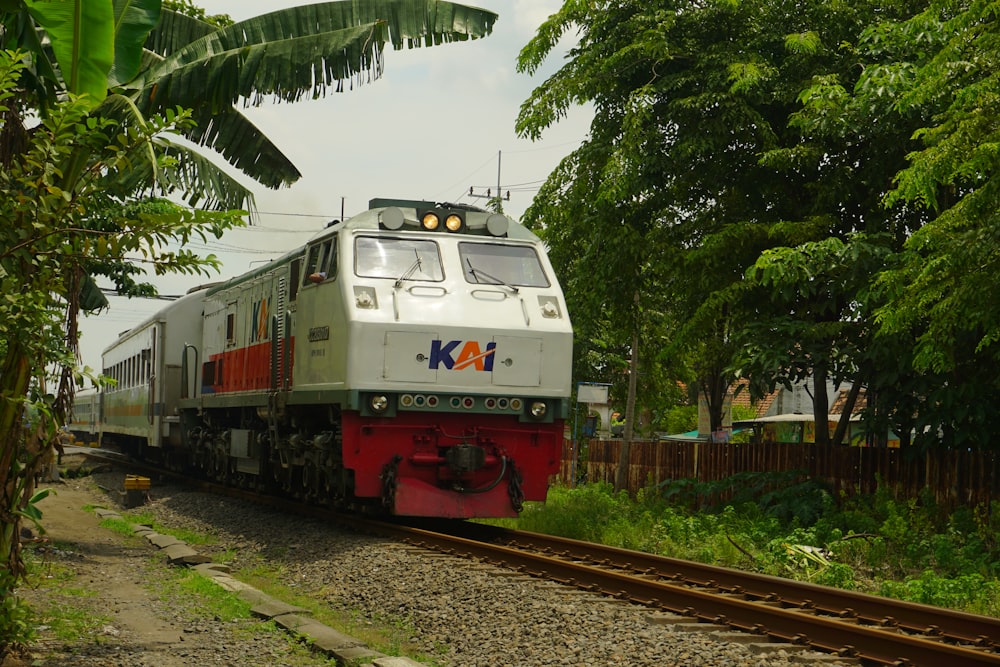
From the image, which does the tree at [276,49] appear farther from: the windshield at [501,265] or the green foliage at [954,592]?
the green foliage at [954,592]

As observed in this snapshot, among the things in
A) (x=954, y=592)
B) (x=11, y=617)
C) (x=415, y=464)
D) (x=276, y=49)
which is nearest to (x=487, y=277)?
(x=415, y=464)

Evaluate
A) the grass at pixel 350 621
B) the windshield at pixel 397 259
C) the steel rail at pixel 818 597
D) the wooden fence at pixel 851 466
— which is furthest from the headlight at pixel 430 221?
the wooden fence at pixel 851 466

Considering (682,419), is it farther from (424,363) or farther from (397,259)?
(424,363)

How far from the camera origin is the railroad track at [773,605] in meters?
6.93

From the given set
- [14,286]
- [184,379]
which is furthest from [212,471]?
[14,286]

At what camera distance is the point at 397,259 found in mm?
12914

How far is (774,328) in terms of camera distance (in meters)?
15.2

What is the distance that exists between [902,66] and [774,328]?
12.1 ft

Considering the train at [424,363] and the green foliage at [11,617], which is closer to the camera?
the green foliage at [11,617]

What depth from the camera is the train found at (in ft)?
40.1

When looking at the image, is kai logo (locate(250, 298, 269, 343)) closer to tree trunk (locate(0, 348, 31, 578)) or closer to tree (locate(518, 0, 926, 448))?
tree (locate(518, 0, 926, 448))

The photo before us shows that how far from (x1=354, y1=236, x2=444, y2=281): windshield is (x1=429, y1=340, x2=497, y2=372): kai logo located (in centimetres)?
92

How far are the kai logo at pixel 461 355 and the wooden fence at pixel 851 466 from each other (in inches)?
229

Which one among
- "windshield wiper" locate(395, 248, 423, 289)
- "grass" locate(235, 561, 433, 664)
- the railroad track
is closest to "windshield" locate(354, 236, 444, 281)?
"windshield wiper" locate(395, 248, 423, 289)
